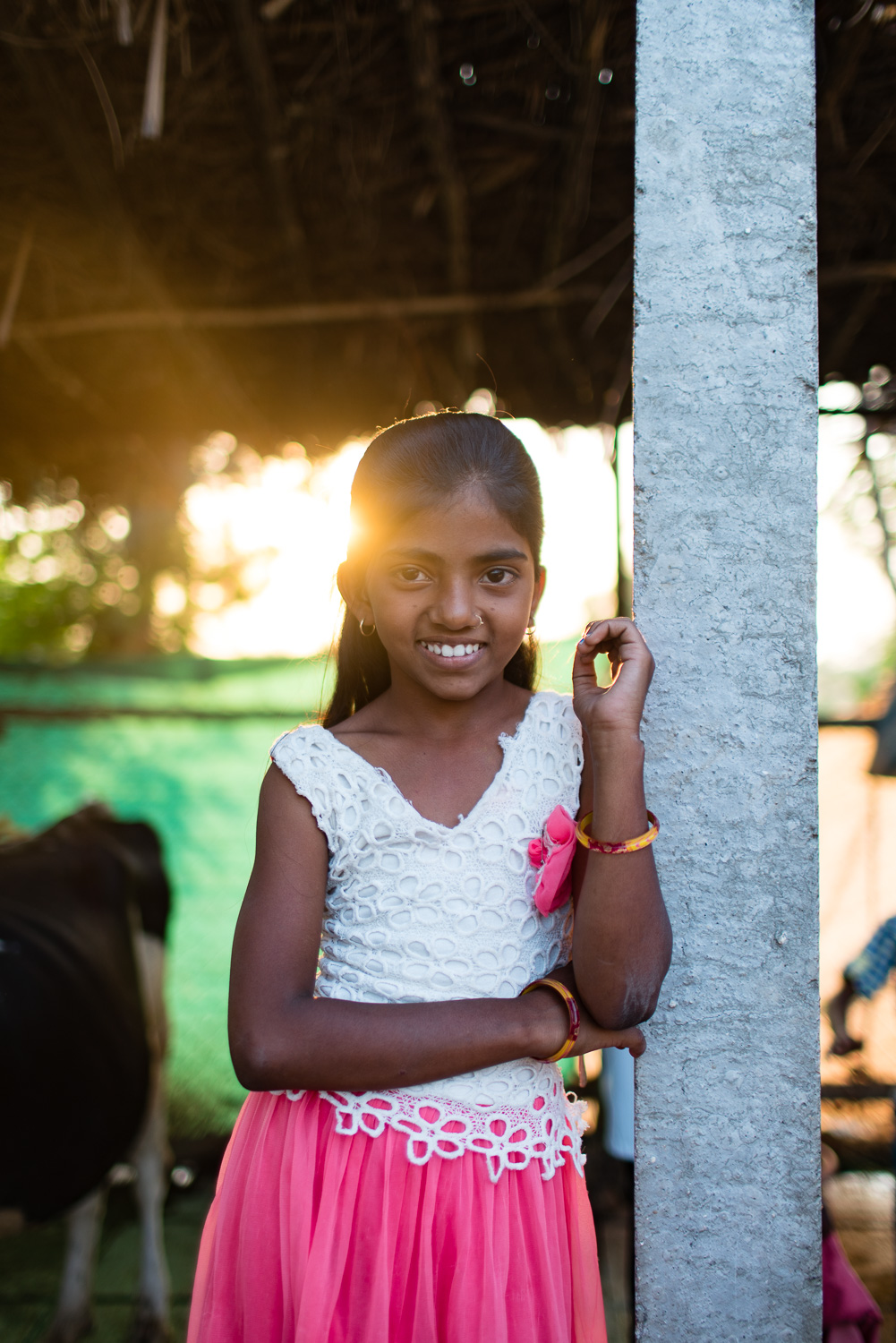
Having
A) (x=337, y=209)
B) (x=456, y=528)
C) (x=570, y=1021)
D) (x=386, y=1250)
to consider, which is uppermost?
(x=337, y=209)

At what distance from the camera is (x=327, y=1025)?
1.07 m

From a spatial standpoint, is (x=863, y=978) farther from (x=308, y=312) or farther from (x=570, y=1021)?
(x=308, y=312)

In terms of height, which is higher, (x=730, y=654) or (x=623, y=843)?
(x=730, y=654)

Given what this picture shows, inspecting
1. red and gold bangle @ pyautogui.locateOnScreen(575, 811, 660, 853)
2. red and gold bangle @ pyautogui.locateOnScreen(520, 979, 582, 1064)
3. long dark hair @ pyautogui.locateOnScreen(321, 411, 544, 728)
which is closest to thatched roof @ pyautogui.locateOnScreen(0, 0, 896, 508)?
long dark hair @ pyautogui.locateOnScreen(321, 411, 544, 728)

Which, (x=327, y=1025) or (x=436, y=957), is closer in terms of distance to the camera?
(x=327, y=1025)

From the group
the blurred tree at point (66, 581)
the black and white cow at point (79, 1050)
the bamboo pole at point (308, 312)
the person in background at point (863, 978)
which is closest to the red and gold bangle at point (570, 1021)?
the person in background at point (863, 978)

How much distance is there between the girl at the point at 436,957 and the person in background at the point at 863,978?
1390 millimetres

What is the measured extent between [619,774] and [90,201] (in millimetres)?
2576

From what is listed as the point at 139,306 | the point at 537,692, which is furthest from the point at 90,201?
the point at 537,692

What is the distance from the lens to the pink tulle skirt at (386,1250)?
1075 mm

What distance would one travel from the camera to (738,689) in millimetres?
1185

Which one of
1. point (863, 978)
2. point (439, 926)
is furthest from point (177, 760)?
point (439, 926)

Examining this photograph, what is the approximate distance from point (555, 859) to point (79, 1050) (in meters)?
2.19

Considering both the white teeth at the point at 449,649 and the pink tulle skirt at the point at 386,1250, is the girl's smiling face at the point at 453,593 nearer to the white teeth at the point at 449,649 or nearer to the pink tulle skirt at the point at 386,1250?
the white teeth at the point at 449,649
